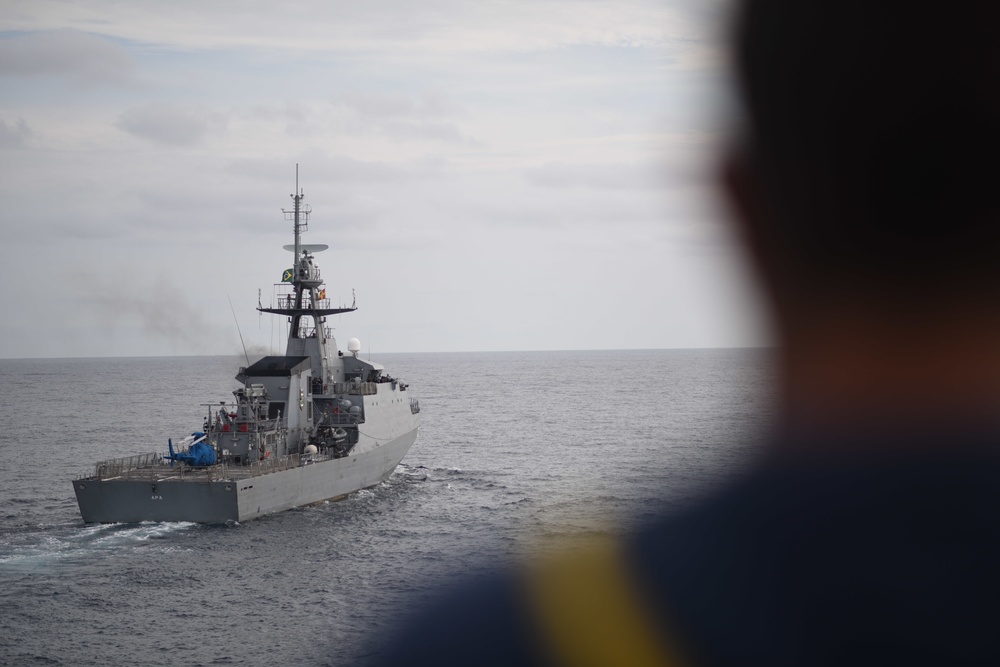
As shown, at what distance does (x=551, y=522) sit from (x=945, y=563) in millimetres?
17250

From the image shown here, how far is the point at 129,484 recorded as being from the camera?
3600 centimetres

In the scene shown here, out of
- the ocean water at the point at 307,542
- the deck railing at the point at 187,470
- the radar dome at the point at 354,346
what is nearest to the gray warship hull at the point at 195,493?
the deck railing at the point at 187,470

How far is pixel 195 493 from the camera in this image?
36000 millimetres

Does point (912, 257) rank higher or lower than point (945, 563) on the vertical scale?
higher

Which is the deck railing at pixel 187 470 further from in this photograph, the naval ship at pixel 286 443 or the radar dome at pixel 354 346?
the radar dome at pixel 354 346

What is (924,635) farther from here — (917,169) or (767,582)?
(917,169)

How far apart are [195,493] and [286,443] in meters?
7.88

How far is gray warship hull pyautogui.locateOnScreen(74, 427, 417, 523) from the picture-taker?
36.1 meters

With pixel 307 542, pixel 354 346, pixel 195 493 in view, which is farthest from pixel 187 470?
pixel 354 346

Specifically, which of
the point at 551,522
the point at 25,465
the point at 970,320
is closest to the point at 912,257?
the point at 970,320

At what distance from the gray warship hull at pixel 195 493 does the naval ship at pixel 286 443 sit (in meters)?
0.04

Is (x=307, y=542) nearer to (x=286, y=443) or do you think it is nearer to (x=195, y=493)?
(x=195, y=493)

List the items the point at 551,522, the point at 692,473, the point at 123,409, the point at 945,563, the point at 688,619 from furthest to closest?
the point at 123,409, the point at 692,473, the point at 551,522, the point at 945,563, the point at 688,619

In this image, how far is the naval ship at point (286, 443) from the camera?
36375 millimetres
